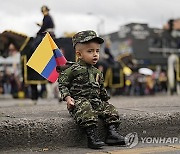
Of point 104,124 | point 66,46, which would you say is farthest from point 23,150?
point 66,46

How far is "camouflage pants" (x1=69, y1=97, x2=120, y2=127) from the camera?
3.53 metres

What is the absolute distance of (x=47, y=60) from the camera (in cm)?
439

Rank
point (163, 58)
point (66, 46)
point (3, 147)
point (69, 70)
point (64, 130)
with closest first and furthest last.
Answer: point (3, 147)
point (64, 130)
point (69, 70)
point (66, 46)
point (163, 58)

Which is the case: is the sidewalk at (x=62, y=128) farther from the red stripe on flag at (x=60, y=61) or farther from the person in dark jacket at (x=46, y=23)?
the person in dark jacket at (x=46, y=23)

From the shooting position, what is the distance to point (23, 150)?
3393 mm

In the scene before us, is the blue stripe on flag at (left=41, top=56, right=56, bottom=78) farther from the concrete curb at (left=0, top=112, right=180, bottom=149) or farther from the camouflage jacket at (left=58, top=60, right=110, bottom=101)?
the concrete curb at (left=0, top=112, right=180, bottom=149)

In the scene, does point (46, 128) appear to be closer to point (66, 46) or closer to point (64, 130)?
point (64, 130)

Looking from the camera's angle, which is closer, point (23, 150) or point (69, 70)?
point (23, 150)

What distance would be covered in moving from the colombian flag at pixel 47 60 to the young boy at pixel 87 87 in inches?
21.1

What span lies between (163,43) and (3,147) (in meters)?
38.1

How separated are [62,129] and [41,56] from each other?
1.10 m

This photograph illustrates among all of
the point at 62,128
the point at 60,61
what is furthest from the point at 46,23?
the point at 62,128

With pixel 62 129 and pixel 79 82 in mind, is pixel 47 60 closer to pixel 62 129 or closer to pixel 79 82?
pixel 79 82

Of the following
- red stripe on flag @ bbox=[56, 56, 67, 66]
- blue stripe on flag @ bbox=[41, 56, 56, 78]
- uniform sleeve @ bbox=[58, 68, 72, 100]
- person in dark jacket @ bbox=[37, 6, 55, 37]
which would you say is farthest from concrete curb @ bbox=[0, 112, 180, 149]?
person in dark jacket @ bbox=[37, 6, 55, 37]
